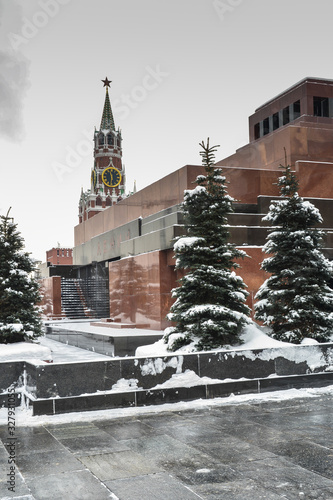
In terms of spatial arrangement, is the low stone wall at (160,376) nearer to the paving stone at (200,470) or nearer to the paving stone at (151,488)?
the paving stone at (200,470)

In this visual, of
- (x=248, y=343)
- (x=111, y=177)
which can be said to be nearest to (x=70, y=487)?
(x=248, y=343)

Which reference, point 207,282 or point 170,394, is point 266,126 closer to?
point 207,282

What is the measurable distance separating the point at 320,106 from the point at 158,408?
925 inches

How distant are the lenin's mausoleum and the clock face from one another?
66316 mm

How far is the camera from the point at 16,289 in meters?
15.5

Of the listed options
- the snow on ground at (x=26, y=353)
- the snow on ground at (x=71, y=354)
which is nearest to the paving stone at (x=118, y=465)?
the snow on ground at (x=26, y=353)

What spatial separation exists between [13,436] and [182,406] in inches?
123

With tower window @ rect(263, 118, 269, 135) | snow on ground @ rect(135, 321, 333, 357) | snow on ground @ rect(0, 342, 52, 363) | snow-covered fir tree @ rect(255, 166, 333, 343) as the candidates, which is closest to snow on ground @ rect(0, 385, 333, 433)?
snow on ground @ rect(135, 321, 333, 357)

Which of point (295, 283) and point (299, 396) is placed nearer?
point (299, 396)

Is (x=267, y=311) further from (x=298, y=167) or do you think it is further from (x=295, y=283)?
(x=298, y=167)

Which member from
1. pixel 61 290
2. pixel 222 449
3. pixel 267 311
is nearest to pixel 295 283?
pixel 267 311

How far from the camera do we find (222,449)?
21.8ft

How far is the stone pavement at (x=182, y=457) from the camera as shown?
17.3ft

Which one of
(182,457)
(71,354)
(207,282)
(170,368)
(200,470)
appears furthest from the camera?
(71,354)
